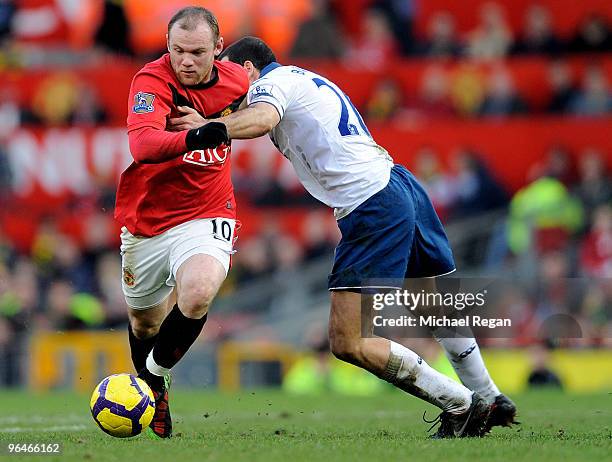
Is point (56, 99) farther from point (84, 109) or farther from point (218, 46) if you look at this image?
point (218, 46)

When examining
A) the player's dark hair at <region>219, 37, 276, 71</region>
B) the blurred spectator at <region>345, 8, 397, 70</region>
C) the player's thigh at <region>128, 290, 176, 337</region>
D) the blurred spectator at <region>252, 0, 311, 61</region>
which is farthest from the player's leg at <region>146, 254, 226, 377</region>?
the blurred spectator at <region>252, 0, 311, 61</region>

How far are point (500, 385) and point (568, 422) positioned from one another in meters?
5.88

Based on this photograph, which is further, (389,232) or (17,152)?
(17,152)

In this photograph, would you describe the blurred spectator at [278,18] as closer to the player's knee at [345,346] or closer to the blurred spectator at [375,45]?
the blurred spectator at [375,45]

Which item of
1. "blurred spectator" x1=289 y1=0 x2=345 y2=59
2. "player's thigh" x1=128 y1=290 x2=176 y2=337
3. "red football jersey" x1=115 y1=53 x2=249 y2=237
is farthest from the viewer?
"blurred spectator" x1=289 y1=0 x2=345 y2=59

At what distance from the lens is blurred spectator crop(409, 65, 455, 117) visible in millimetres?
17938

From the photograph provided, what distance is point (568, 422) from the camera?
8.89m

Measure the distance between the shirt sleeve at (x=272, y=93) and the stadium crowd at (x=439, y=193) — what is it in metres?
7.44

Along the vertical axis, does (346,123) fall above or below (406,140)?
above

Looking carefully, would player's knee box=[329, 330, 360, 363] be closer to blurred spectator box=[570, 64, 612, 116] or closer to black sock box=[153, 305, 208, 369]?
black sock box=[153, 305, 208, 369]

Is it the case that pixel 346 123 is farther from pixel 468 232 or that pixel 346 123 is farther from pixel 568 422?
pixel 468 232

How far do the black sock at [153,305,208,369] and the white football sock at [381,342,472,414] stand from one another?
3.96ft

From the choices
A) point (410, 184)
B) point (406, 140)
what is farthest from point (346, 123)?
point (406, 140)

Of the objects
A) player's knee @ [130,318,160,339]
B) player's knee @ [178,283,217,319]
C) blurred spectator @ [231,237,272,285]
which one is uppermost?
player's knee @ [178,283,217,319]
